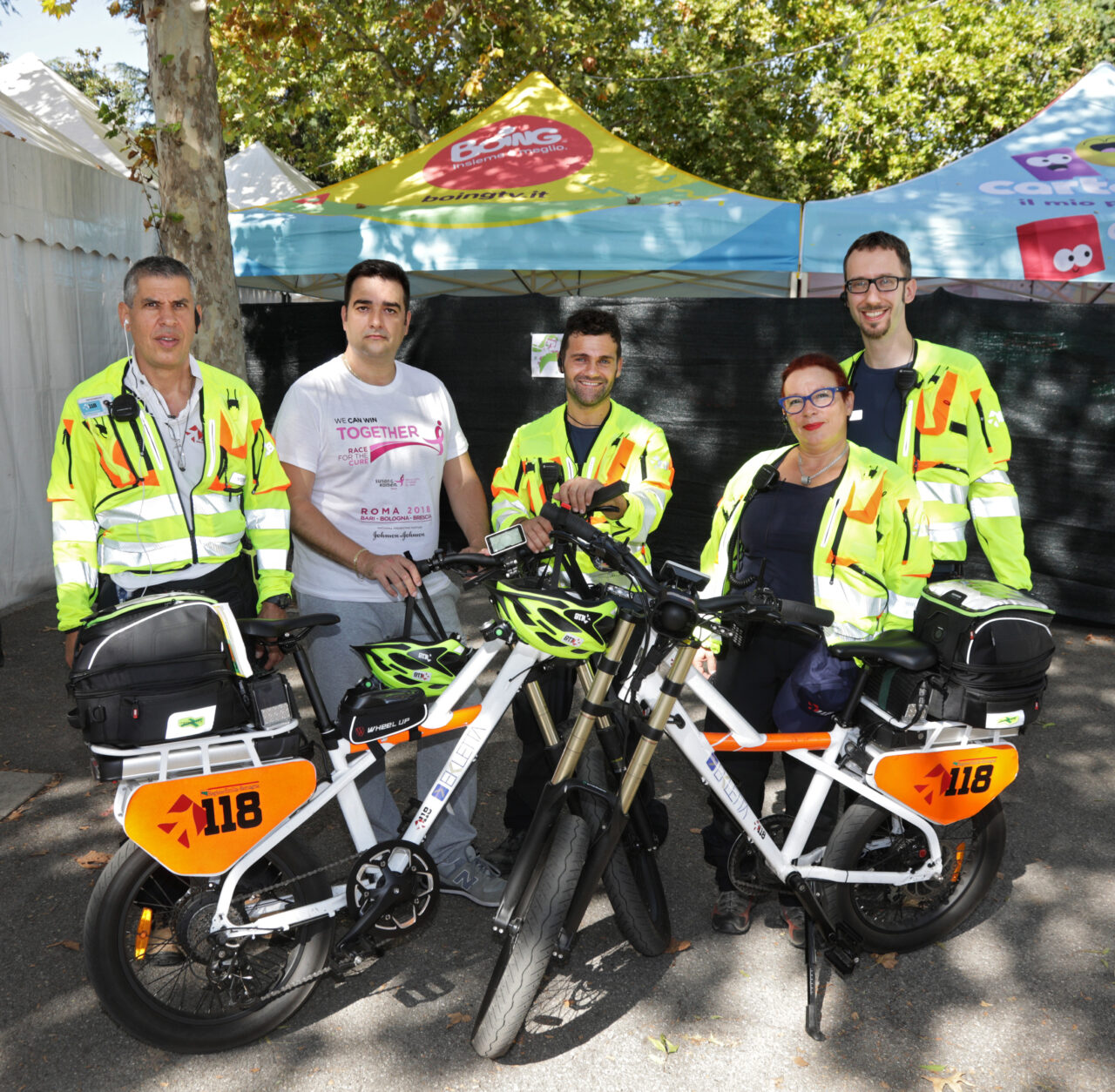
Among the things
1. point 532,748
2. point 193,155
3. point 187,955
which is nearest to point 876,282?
point 532,748

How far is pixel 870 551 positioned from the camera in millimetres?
2803

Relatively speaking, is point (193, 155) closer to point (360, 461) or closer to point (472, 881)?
point (360, 461)

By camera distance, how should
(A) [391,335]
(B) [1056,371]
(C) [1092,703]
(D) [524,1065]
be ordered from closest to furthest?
(D) [524,1065] → (A) [391,335] → (C) [1092,703] → (B) [1056,371]

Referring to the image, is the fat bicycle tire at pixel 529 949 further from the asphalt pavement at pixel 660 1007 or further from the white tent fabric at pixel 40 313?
the white tent fabric at pixel 40 313

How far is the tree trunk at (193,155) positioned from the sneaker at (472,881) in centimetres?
360

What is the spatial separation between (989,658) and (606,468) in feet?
4.36

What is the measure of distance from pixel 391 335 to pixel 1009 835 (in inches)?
121

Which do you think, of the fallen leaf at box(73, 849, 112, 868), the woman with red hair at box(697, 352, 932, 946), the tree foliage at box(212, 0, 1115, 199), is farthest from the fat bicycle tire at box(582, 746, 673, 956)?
the tree foliage at box(212, 0, 1115, 199)

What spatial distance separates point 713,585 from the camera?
3115mm

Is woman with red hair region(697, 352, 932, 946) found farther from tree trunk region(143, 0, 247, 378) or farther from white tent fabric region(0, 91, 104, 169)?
white tent fabric region(0, 91, 104, 169)

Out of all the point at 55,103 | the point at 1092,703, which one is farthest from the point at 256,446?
the point at 55,103

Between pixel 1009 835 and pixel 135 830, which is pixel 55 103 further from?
pixel 1009 835

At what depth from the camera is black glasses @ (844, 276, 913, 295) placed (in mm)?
3260

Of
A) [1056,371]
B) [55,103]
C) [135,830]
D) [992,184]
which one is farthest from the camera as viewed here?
[55,103]
